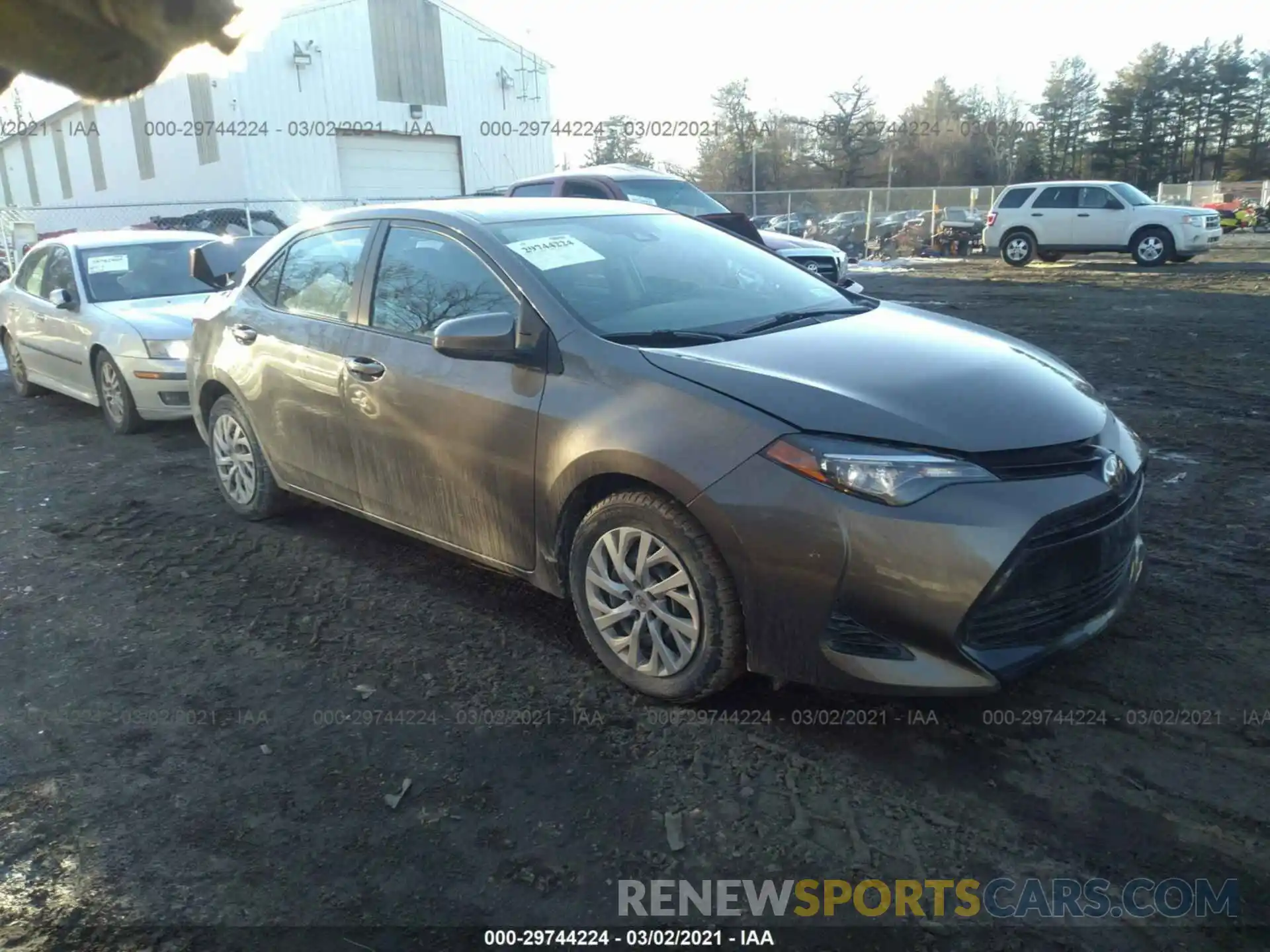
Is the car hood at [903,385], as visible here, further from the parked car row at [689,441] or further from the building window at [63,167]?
the building window at [63,167]

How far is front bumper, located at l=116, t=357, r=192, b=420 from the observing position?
709 centimetres

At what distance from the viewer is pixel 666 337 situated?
3.44m

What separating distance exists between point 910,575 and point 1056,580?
499mm

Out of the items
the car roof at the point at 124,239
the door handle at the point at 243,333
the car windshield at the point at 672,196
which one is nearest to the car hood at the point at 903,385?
the door handle at the point at 243,333

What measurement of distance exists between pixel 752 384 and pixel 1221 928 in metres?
1.82

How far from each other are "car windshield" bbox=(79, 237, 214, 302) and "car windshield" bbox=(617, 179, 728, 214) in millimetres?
5337

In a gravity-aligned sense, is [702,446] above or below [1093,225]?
below

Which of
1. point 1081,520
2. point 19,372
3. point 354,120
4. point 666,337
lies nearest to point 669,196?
point 19,372

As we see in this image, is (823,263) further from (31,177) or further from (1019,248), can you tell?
(31,177)

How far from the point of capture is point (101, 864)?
101 inches

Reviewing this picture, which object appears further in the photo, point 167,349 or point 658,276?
point 167,349

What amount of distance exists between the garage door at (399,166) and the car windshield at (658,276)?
23.3 m

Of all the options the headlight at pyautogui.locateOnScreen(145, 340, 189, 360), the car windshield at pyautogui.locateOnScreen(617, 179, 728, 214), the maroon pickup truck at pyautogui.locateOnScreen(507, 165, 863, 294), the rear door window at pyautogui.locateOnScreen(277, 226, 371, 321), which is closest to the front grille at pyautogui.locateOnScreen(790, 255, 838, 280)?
the maroon pickup truck at pyautogui.locateOnScreen(507, 165, 863, 294)

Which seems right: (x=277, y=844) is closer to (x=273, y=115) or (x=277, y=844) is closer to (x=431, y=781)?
(x=431, y=781)
